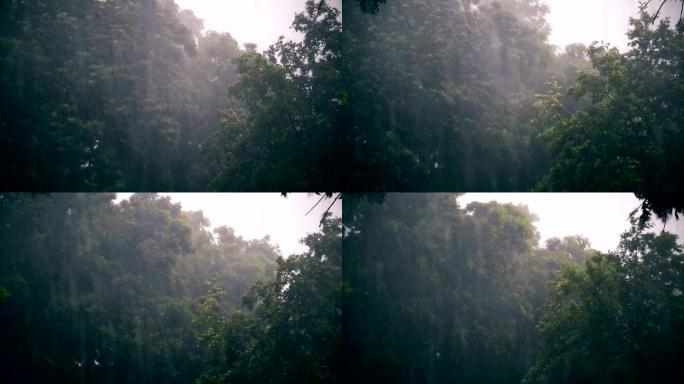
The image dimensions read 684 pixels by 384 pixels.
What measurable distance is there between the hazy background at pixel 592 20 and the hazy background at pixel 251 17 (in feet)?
A: 7.11

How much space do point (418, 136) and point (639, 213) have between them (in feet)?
6.16

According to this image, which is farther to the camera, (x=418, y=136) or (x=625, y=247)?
(x=418, y=136)

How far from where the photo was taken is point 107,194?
457cm

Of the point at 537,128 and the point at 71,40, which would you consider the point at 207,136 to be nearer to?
the point at 71,40

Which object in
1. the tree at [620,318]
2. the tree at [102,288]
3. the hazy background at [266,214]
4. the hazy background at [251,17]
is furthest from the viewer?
the hazy background at [251,17]

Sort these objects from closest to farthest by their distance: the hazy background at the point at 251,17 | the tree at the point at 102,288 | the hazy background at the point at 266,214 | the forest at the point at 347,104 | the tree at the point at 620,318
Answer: the tree at the point at 620,318 → the tree at the point at 102,288 → the forest at the point at 347,104 → the hazy background at the point at 266,214 → the hazy background at the point at 251,17

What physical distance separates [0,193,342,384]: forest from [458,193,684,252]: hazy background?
1.69 metres

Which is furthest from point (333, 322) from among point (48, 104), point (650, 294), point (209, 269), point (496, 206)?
point (48, 104)

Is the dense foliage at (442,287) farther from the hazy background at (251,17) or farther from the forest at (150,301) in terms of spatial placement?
the hazy background at (251,17)

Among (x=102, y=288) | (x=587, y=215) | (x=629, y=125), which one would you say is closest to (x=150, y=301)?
(x=102, y=288)

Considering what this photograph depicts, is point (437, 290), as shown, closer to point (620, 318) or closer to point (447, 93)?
point (620, 318)

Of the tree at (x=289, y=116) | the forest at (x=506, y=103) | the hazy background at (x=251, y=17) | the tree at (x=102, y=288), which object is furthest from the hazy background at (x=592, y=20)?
the tree at (x=102, y=288)

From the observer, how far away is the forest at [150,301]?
435cm

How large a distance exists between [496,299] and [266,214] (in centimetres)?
205
